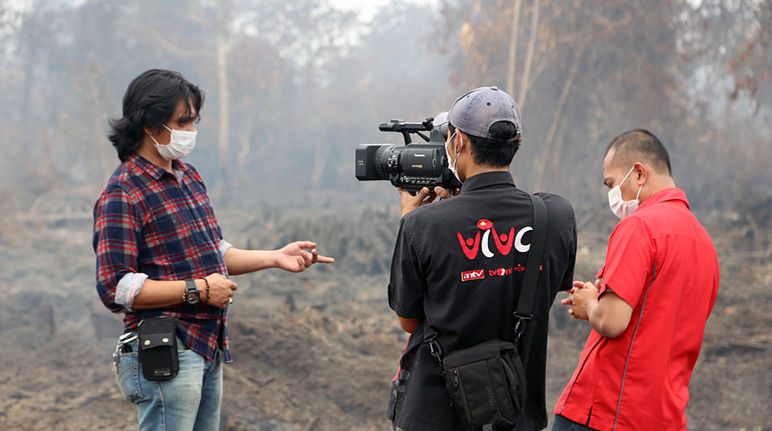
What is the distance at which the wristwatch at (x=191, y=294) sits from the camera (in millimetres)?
2049

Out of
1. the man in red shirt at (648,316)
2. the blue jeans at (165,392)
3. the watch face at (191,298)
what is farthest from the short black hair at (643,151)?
the blue jeans at (165,392)

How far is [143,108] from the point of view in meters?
2.13

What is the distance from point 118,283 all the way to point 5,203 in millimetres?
11924

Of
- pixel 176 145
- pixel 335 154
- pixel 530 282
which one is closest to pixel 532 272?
pixel 530 282

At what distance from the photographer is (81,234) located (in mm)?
11516

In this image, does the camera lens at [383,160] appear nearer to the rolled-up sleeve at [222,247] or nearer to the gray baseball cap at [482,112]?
the gray baseball cap at [482,112]

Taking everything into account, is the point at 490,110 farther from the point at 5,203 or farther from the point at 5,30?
the point at 5,30

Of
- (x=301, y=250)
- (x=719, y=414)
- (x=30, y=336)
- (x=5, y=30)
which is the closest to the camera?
(x=301, y=250)

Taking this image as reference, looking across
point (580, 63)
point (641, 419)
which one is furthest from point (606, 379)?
point (580, 63)

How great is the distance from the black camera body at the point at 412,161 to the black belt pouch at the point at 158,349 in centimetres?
94

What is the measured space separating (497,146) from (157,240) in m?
1.26

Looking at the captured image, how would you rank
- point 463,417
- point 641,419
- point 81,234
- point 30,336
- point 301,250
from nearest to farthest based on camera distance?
point 463,417
point 641,419
point 301,250
point 30,336
point 81,234

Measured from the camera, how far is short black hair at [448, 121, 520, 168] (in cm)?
A: 178

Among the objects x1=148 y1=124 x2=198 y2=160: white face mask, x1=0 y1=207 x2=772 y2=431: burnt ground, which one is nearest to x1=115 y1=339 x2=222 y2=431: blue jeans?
x1=148 y1=124 x2=198 y2=160: white face mask
